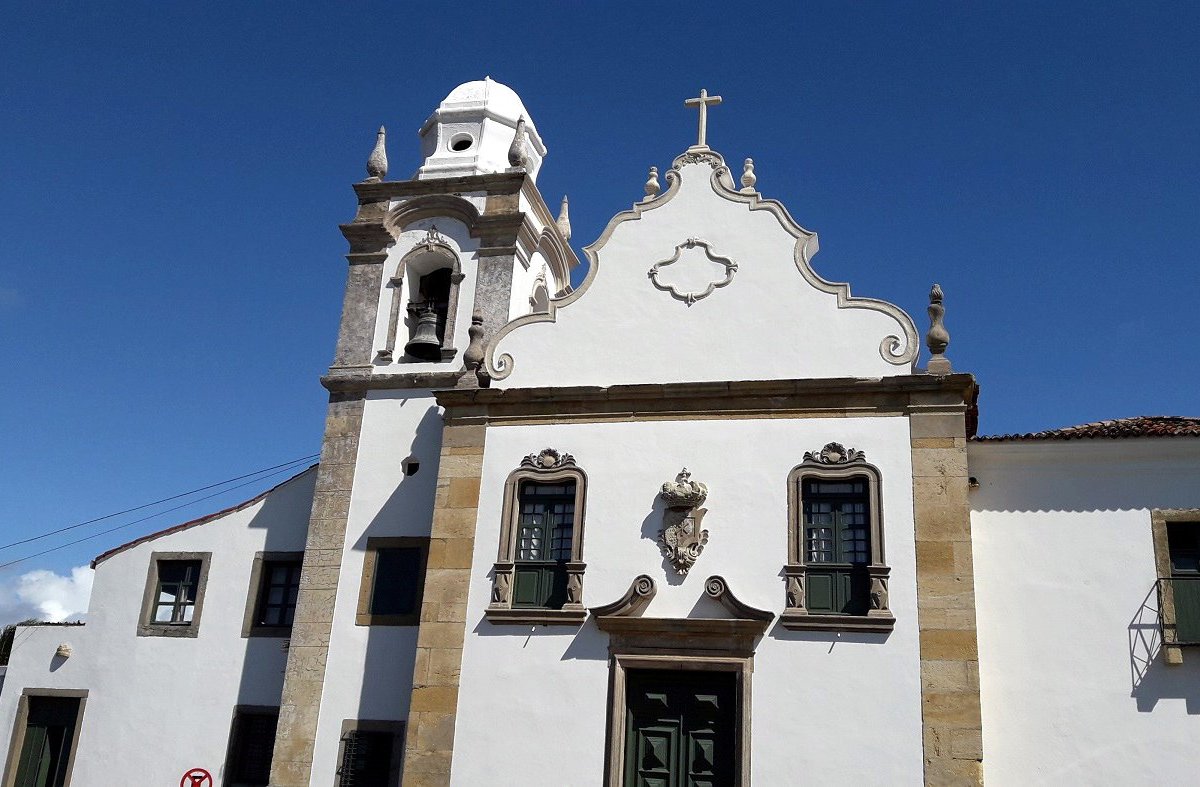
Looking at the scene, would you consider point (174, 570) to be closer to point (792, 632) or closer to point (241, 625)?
point (241, 625)

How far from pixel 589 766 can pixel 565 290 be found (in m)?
9.03

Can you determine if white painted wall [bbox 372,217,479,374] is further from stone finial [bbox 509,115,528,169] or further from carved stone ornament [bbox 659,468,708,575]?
carved stone ornament [bbox 659,468,708,575]

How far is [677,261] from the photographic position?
1584cm

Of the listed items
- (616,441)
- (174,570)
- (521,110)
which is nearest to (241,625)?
(174,570)

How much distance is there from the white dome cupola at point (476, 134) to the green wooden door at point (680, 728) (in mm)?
8713

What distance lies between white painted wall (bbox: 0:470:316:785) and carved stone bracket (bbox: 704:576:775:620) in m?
6.57

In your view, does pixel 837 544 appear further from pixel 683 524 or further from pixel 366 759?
pixel 366 759

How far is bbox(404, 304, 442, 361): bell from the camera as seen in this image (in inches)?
676

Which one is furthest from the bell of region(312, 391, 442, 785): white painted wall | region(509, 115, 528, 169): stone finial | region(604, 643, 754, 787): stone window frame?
region(604, 643, 754, 787): stone window frame

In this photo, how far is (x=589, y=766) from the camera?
530 inches

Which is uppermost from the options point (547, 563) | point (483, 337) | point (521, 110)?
point (521, 110)

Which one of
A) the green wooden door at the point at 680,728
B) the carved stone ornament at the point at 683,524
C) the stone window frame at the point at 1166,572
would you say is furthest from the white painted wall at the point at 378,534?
the stone window frame at the point at 1166,572

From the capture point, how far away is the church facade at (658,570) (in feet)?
43.1

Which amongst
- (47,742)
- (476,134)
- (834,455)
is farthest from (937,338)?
(47,742)
